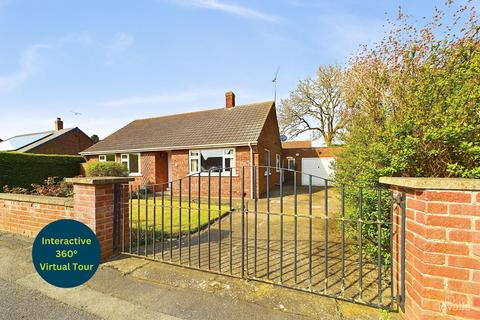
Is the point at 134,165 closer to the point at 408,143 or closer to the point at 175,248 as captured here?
the point at 175,248

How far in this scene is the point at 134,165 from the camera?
14453 millimetres

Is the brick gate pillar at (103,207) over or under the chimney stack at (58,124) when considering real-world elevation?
under

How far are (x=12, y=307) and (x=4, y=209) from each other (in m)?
3.83

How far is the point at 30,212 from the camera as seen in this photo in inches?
179

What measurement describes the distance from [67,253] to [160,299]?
59.7 inches

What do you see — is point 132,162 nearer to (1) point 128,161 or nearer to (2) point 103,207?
(1) point 128,161

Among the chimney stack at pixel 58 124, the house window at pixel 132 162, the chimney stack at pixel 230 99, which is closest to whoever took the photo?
the house window at pixel 132 162

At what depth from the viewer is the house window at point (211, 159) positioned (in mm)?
11781

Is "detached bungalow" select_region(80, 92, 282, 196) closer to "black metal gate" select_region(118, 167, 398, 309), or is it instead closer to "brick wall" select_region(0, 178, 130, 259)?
"black metal gate" select_region(118, 167, 398, 309)

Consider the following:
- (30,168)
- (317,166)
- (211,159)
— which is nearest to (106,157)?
(30,168)

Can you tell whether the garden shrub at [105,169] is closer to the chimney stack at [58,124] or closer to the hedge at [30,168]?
the hedge at [30,168]

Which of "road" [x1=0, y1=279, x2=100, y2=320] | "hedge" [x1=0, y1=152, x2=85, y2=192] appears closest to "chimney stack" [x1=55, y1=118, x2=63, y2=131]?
"hedge" [x1=0, y1=152, x2=85, y2=192]

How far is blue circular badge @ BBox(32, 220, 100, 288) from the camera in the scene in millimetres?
3016

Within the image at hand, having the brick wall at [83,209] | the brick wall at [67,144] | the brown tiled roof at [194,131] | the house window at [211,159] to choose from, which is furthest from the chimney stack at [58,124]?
the brick wall at [83,209]
